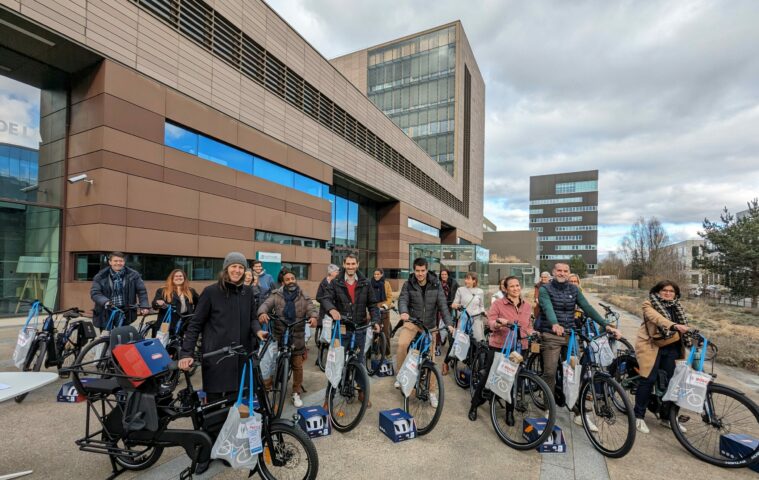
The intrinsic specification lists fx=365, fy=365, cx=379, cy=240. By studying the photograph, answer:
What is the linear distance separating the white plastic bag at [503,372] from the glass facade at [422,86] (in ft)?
139

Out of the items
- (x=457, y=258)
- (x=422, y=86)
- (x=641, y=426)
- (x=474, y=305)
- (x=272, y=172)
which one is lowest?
(x=641, y=426)

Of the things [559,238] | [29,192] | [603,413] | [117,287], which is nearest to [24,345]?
[117,287]

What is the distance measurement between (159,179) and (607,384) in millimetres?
12965

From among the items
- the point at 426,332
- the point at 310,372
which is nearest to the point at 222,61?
the point at 310,372

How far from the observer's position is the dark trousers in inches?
161

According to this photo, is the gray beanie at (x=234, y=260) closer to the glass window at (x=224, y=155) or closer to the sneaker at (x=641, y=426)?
the sneaker at (x=641, y=426)

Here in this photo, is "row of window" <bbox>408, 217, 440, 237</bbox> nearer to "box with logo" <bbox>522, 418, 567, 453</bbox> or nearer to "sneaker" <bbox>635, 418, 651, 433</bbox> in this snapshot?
"sneaker" <bbox>635, 418, 651, 433</bbox>

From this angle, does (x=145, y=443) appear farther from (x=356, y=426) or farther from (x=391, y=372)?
(x=391, y=372)

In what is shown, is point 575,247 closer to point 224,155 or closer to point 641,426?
point 224,155

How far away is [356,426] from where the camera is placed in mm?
4055

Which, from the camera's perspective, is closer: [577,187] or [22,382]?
[22,382]

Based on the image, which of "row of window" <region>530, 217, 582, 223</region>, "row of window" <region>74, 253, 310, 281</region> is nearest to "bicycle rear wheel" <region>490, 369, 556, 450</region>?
"row of window" <region>74, 253, 310, 281</region>

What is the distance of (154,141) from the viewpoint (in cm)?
1170

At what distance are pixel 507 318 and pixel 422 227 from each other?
29520 millimetres
